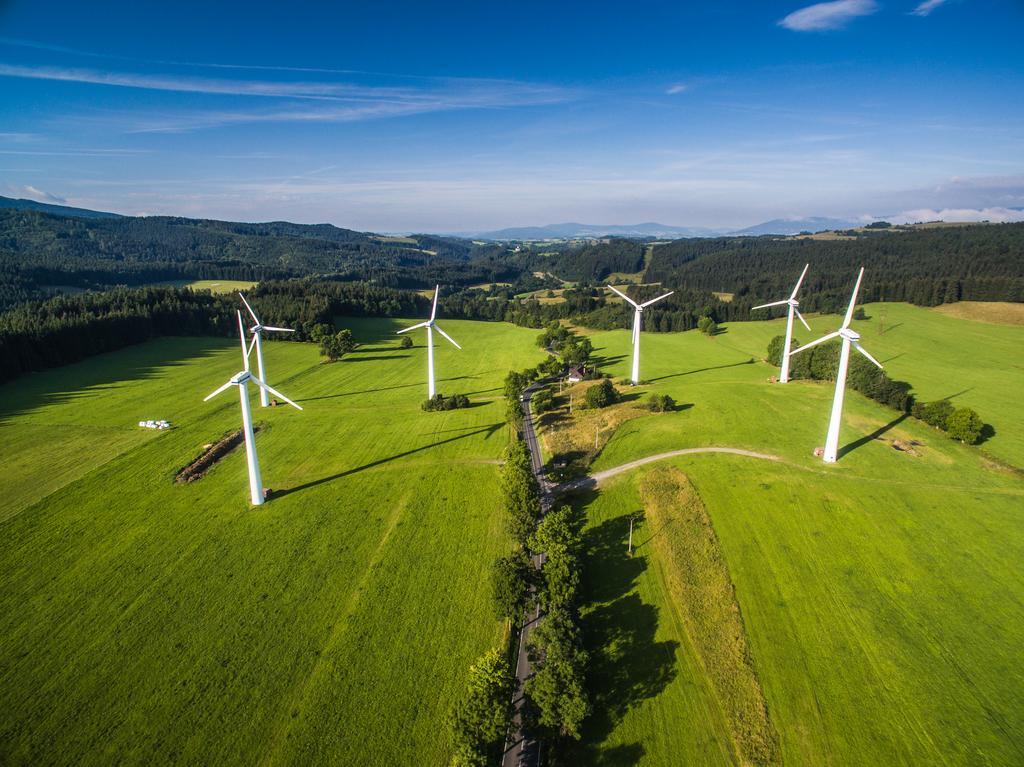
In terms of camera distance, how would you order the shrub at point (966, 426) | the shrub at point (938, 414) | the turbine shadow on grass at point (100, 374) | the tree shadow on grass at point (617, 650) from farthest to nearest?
the turbine shadow on grass at point (100, 374), the shrub at point (938, 414), the shrub at point (966, 426), the tree shadow on grass at point (617, 650)

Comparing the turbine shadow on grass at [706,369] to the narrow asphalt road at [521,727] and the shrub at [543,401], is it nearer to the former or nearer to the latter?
the shrub at [543,401]

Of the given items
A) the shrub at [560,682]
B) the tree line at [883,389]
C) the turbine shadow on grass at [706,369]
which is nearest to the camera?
the shrub at [560,682]

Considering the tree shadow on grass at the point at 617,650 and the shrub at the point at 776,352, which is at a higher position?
the shrub at the point at 776,352

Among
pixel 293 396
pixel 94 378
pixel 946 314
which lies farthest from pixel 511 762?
pixel 946 314

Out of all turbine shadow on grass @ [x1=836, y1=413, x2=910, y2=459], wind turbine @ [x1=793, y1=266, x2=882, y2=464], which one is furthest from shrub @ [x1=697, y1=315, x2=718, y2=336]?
wind turbine @ [x1=793, y1=266, x2=882, y2=464]

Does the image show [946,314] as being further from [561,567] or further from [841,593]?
[561,567]

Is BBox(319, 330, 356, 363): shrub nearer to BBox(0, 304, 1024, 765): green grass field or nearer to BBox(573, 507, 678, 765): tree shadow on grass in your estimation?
BBox(0, 304, 1024, 765): green grass field

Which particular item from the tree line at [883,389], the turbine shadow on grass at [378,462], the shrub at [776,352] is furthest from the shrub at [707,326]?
the turbine shadow on grass at [378,462]

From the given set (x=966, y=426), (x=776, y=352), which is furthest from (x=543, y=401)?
(x=776, y=352)
